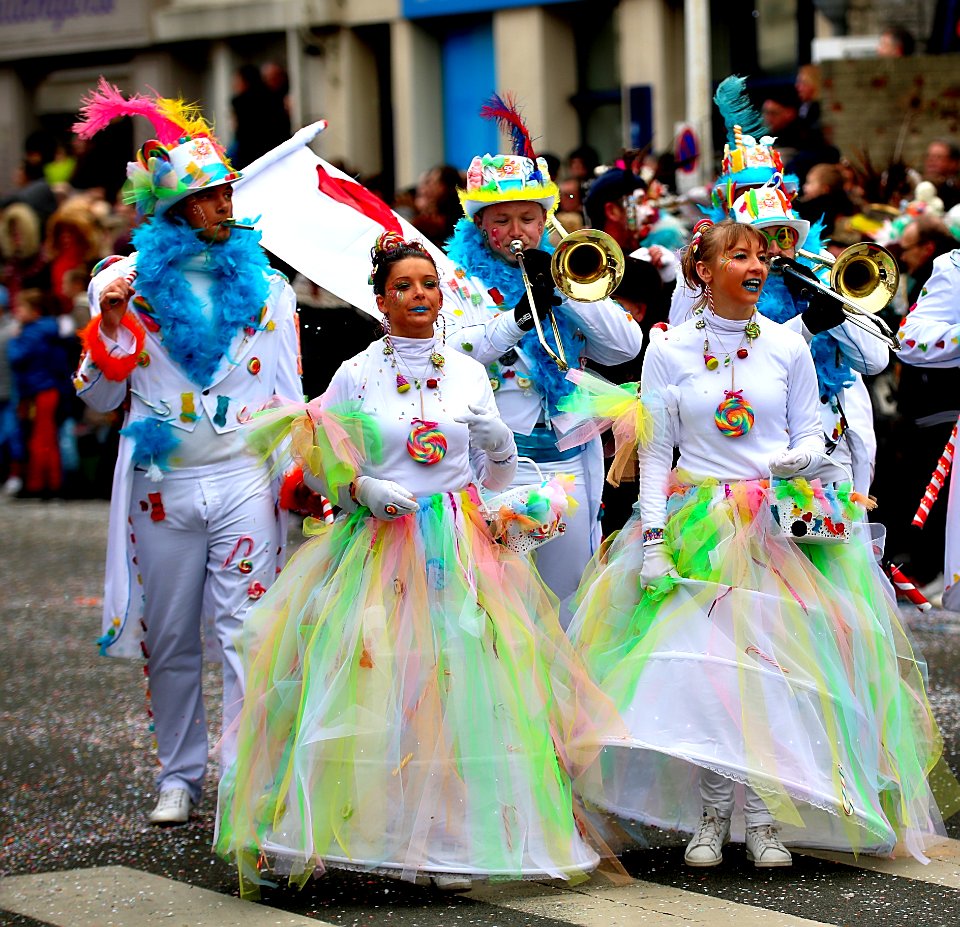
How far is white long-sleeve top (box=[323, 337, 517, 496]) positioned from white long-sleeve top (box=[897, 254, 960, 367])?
166 centimetres

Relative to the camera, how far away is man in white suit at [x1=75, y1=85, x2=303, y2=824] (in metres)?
6.34

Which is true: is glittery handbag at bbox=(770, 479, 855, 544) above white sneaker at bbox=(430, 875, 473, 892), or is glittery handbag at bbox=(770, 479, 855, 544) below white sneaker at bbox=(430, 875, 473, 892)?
above

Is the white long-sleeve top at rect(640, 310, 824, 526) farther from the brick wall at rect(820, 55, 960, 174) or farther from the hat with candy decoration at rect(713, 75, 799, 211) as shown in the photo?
the brick wall at rect(820, 55, 960, 174)

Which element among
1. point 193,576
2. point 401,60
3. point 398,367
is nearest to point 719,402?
point 398,367

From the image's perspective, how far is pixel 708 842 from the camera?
5.61 meters

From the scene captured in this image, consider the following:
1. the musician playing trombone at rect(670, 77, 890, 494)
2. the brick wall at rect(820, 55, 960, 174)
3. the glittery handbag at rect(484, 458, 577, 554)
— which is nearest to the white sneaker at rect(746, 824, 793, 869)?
the glittery handbag at rect(484, 458, 577, 554)

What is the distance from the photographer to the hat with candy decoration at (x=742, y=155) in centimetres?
671

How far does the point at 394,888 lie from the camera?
18.1 ft

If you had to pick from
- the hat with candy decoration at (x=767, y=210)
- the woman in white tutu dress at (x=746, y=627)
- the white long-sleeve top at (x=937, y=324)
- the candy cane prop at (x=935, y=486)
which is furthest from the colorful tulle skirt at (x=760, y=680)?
the hat with candy decoration at (x=767, y=210)

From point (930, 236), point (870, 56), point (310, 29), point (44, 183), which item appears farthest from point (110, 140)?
point (930, 236)

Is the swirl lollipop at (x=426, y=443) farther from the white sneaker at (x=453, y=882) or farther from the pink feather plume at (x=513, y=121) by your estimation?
the pink feather plume at (x=513, y=121)

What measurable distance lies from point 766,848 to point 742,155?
2.54m

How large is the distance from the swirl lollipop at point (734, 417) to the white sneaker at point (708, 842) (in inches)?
44.3

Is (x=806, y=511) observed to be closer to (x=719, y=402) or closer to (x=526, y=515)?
(x=719, y=402)
